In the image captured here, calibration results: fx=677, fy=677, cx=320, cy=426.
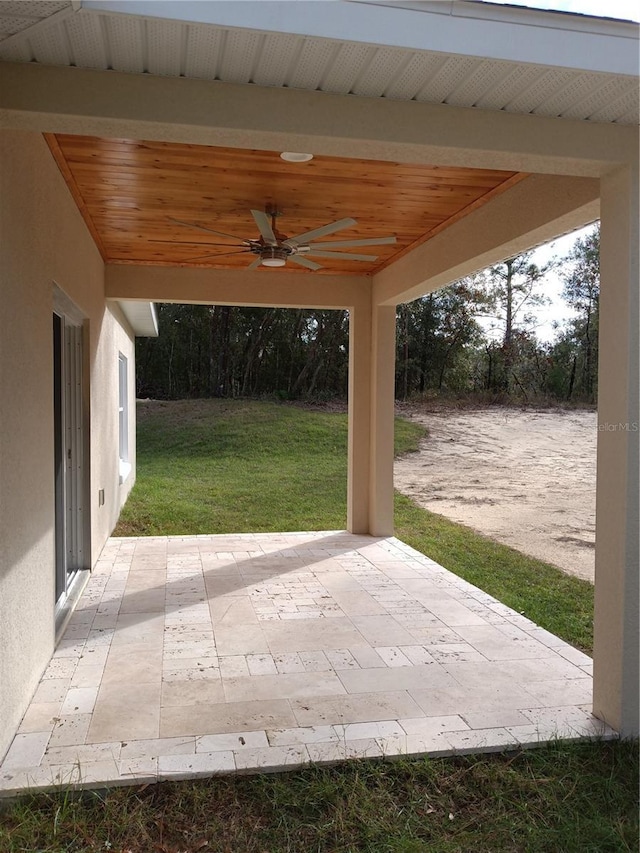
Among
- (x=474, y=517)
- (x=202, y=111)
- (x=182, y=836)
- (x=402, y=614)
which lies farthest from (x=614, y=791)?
(x=474, y=517)

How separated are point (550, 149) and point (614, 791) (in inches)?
100

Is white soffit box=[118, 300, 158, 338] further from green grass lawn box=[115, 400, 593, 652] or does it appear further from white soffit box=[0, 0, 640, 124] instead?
white soffit box=[0, 0, 640, 124]

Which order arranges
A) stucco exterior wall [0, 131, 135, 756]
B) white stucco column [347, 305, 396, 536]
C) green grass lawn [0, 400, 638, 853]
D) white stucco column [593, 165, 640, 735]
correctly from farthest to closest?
1. white stucco column [347, 305, 396, 536]
2. white stucco column [593, 165, 640, 735]
3. stucco exterior wall [0, 131, 135, 756]
4. green grass lawn [0, 400, 638, 853]

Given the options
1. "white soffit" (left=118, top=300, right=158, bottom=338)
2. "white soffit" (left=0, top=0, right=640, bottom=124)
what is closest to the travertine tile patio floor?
"white soffit" (left=0, top=0, right=640, bottom=124)

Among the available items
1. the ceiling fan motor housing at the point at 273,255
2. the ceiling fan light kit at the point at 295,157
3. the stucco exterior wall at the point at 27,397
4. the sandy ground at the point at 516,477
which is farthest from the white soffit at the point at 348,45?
the sandy ground at the point at 516,477

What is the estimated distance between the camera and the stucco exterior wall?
107 inches

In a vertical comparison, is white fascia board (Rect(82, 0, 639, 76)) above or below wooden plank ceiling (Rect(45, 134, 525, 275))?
below

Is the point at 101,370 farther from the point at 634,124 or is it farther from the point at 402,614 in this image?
the point at 634,124

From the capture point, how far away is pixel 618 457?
2.96m

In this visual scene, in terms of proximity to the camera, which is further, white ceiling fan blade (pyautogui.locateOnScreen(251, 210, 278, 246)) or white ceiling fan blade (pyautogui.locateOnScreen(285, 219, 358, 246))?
white ceiling fan blade (pyautogui.locateOnScreen(285, 219, 358, 246))

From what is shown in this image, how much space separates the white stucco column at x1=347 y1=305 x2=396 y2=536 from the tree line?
11.8 m

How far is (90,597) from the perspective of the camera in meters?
4.94

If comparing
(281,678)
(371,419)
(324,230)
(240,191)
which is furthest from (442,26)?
(371,419)

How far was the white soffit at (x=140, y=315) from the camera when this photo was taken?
27.3 feet
